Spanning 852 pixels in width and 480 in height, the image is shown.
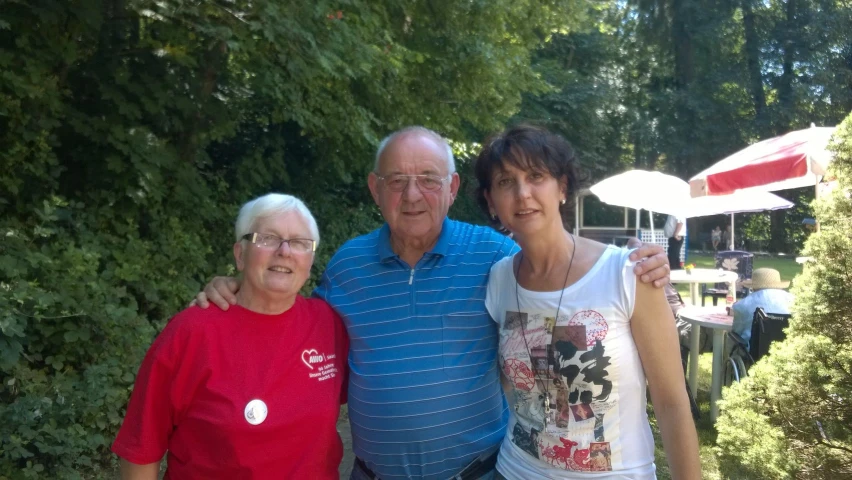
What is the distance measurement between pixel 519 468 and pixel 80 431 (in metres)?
3.37

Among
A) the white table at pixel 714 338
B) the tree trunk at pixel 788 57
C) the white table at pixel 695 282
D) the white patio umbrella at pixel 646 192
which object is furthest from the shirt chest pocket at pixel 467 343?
the tree trunk at pixel 788 57

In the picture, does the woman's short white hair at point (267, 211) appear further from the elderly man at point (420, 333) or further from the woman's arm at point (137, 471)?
the woman's arm at point (137, 471)

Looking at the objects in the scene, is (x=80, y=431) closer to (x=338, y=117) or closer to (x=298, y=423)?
(x=298, y=423)

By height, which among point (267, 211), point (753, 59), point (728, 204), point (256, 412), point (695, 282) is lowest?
point (695, 282)

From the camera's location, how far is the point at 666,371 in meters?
1.99

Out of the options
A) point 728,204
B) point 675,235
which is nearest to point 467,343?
point 728,204

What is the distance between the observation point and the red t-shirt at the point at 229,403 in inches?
88.5

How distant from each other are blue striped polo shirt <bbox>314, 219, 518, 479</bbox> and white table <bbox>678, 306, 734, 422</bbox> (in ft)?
14.6

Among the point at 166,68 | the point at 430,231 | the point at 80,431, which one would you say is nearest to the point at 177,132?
the point at 166,68

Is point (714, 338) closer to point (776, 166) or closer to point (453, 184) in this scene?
point (776, 166)

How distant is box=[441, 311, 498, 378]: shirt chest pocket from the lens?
241 centimetres

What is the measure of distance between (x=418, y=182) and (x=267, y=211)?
532 mm

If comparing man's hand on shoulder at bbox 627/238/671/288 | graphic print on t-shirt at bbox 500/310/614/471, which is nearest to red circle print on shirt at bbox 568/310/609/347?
graphic print on t-shirt at bbox 500/310/614/471

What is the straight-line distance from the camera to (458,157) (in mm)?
12398
